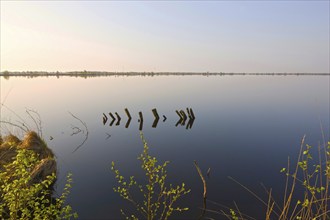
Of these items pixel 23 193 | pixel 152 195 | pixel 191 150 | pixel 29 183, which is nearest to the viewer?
pixel 23 193

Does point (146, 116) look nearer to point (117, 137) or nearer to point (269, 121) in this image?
point (117, 137)

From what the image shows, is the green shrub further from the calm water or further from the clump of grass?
the calm water

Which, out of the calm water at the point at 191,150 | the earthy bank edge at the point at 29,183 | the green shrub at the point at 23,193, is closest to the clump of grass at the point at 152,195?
the calm water at the point at 191,150

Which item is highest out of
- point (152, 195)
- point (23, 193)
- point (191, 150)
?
point (23, 193)

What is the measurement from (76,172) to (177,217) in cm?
972

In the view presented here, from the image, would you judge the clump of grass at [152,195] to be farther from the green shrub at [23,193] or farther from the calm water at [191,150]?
the green shrub at [23,193]

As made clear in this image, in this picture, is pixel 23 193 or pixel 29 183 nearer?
pixel 23 193

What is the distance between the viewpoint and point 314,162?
2109 cm

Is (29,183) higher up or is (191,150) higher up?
(29,183)

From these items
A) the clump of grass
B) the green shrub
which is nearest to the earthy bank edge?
the green shrub

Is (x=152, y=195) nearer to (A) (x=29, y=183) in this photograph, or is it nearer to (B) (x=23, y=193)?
(A) (x=29, y=183)

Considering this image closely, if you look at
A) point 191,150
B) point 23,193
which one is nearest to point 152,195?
point 23,193

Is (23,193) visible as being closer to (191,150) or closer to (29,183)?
(29,183)

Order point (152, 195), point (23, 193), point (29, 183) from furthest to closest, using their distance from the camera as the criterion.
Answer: point (152, 195) → point (29, 183) → point (23, 193)
